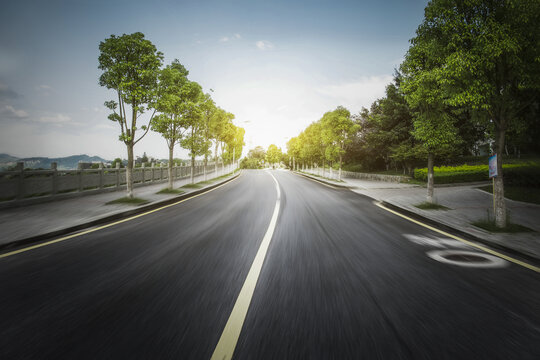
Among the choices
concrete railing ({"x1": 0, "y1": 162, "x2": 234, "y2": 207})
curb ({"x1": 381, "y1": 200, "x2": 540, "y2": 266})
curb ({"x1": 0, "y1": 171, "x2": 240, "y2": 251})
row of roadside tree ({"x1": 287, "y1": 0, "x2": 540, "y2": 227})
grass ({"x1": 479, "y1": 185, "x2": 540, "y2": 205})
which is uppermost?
row of roadside tree ({"x1": 287, "y1": 0, "x2": 540, "y2": 227})

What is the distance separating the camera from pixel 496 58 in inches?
257

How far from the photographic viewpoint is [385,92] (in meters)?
30.1

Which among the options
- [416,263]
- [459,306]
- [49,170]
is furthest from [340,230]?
[49,170]

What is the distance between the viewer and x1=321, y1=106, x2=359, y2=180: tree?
89.7 ft

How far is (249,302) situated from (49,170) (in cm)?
1347

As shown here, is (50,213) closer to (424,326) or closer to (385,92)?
(424,326)

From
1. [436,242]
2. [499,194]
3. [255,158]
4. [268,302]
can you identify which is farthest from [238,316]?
[255,158]

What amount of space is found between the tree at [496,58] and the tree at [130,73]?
10965 mm

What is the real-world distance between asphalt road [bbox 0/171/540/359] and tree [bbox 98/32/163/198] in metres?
7.17

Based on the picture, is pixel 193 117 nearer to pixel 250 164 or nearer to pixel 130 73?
pixel 130 73

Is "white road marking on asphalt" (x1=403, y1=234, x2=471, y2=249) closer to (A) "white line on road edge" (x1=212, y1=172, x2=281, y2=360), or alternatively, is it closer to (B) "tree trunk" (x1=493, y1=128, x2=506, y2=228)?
(B) "tree trunk" (x1=493, y1=128, x2=506, y2=228)

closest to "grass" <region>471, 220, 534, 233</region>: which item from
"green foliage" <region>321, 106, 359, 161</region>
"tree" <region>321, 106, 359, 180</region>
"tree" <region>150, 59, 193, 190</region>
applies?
"tree" <region>150, 59, 193, 190</region>

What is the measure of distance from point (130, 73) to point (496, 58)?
1297 cm

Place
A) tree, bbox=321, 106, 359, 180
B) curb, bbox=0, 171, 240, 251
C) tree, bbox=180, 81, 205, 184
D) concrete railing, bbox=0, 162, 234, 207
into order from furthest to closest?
1. tree, bbox=321, 106, 359, 180
2. tree, bbox=180, 81, 205, 184
3. concrete railing, bbox=0, 162, 234, 207
4. curb, bbox=0, 171, 240, 251
